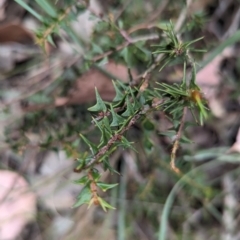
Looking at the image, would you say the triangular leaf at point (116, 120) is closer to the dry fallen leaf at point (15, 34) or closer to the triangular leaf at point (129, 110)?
the triangular leaf at point (129, 110)

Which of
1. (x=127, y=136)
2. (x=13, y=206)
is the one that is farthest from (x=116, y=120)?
(x=13, y=206)

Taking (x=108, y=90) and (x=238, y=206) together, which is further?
(x=238, y=206)

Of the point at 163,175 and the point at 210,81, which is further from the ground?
the point at 210,81

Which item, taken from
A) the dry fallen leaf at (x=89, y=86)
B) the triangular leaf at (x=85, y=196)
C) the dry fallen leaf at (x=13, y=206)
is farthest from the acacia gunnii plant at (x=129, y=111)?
the dry fallen leaf at (x=13, y=206)

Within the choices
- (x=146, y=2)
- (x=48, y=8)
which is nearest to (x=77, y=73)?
(x=48, y=8)

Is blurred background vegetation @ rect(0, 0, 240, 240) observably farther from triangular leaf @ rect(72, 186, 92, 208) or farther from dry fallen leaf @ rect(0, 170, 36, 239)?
triangular leaf @ rect(72, 186, 92, 208)

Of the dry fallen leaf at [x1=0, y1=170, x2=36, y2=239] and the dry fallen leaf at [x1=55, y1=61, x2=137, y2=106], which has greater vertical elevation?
the dry fallen leaf at [x1=55, y1=61, x2=137, y2=106]

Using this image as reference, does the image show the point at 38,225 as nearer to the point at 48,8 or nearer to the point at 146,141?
the point at 146,141

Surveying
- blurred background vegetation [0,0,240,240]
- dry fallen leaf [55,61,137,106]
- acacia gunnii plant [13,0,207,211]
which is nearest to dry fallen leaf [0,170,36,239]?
blurred background vegetation [0,0,240,240]
